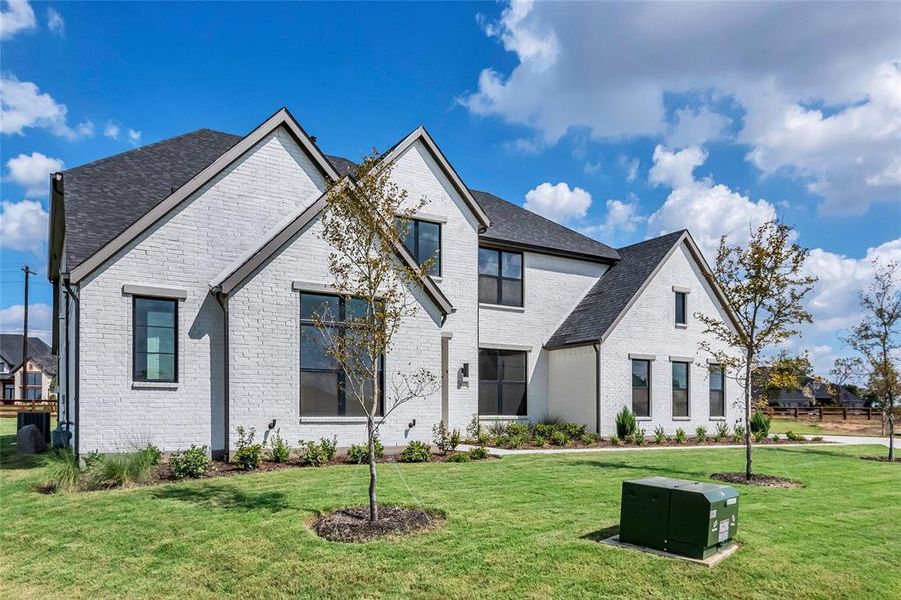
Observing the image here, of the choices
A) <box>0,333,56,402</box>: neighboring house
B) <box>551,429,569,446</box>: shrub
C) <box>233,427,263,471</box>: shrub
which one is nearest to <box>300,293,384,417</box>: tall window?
<box>233,427,263,471</box>: shrub

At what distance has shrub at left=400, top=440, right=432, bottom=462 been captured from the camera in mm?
13984

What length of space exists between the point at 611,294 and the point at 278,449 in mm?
13526

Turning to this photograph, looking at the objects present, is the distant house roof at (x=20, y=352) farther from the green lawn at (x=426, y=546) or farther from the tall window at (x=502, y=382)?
the green lawn at (x=426, y=546)

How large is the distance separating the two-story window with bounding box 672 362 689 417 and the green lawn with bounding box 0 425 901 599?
10875mm

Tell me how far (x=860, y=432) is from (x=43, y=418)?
115 feet

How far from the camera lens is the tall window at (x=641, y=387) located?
2139 centimetres

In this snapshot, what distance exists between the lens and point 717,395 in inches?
932

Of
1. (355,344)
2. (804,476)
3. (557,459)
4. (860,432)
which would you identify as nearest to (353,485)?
(355,344)

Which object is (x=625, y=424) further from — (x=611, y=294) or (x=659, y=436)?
(x=611, y=294)

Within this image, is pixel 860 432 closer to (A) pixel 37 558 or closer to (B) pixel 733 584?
(B) pixel 733 584

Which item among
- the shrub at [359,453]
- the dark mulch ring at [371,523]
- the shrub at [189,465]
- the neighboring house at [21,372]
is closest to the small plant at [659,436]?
the shrub at [359,453]

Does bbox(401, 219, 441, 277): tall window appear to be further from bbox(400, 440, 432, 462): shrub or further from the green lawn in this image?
the green lawn

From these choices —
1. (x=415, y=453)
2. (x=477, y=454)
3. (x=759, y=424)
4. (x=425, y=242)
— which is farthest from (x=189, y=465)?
(x=759, y=424)

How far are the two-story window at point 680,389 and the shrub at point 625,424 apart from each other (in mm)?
2926
